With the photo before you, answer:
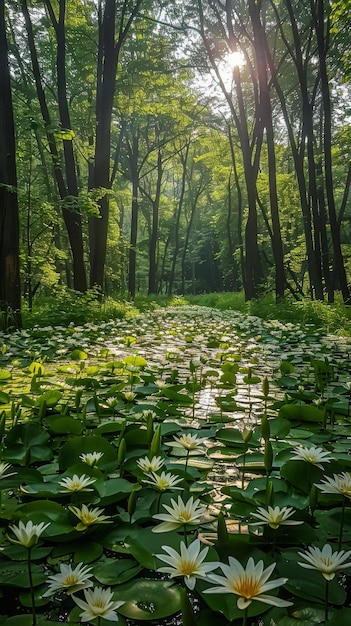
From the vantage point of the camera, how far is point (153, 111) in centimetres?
1338

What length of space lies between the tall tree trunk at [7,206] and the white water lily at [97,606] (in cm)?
536

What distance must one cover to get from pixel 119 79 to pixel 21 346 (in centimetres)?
994

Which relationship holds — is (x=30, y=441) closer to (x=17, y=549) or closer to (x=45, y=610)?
(x=17, y=549)

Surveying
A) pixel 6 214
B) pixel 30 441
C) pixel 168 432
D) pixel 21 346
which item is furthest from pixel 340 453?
pixel 6 214

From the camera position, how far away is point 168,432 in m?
1.76

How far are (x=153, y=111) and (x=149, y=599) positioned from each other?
14.3 meters

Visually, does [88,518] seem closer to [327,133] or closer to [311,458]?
[311,458]

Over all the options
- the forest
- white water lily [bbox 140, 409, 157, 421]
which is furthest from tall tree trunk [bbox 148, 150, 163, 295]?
white water lily [bbox 140, 409, 157, 421]

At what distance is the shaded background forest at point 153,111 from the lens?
777cm

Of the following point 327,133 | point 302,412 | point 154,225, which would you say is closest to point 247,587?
point 302,412

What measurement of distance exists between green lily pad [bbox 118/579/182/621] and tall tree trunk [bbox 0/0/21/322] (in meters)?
5.23

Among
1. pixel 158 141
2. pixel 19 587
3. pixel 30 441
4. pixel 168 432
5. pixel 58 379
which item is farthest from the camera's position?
pixel 158 141

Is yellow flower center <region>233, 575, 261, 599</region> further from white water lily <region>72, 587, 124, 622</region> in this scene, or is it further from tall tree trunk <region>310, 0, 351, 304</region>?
tall tree trunk <region>310, 0, 351, 304</region>

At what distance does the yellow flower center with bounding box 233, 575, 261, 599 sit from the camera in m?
0.60
